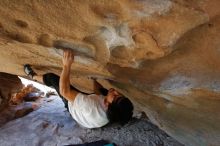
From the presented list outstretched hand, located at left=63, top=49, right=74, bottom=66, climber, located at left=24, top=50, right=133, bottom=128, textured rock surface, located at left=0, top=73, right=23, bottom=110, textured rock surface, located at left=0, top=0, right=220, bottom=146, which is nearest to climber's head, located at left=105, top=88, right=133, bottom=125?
climber, located at left=24, top=50, right=133, bottom=128

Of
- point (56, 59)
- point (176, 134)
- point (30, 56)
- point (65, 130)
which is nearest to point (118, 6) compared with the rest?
Answer: point (56, 59)

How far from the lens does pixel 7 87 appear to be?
400 centimetres

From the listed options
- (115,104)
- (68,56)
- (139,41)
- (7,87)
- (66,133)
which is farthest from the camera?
(7,87)

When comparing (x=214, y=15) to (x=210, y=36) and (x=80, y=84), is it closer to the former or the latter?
(x=210, y=36)

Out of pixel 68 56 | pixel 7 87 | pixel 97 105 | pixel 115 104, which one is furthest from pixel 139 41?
pixel 7 87

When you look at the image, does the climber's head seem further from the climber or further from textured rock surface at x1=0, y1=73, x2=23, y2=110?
textured rock surface at x1=0, y1=73, x2=23, y2=110

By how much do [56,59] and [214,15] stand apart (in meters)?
→ 1.14

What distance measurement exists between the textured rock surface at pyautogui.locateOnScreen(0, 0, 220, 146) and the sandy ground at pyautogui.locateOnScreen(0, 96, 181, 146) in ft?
2.45

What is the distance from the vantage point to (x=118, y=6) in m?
1.14

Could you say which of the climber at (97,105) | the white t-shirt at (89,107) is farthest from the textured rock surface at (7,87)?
the white t-shirt at (89,107)

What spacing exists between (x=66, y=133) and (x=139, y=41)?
2109 mm

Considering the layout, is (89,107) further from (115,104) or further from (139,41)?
(139,41)

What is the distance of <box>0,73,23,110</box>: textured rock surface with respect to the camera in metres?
3.91

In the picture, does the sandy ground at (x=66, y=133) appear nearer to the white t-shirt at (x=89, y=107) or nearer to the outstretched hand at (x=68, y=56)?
the white t-shirt at (x=89, y=107)
